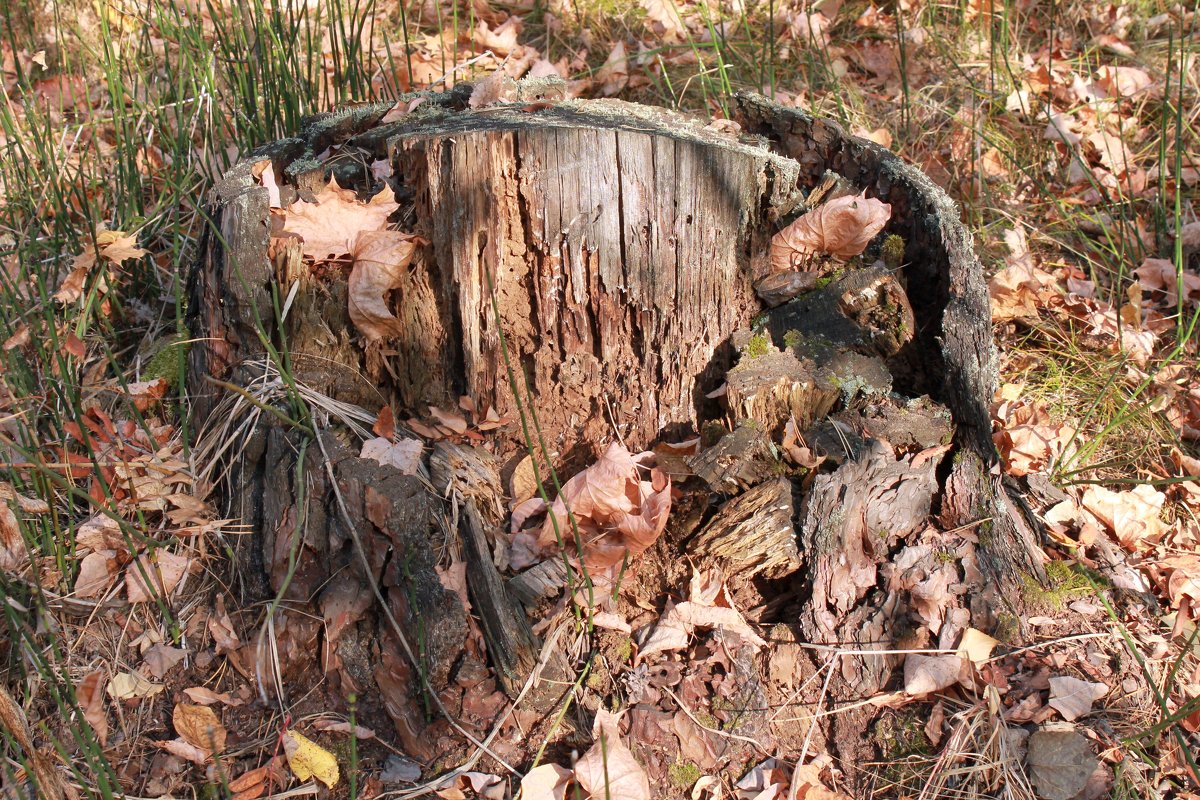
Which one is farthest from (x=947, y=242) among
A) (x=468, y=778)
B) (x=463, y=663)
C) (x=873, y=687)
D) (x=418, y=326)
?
(x=468, y=778)

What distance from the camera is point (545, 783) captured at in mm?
1789

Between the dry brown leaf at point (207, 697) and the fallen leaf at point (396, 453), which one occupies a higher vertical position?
the fallen leaf at point (396, 453)

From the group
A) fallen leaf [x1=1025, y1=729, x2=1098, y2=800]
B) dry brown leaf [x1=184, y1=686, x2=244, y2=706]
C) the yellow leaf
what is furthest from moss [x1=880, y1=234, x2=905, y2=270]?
dry brown leaf [x1=184, y1=686, x2=244, y2=706]

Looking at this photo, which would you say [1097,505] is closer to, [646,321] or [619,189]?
[646,321]

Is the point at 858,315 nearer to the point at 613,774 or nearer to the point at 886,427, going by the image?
the point at 886,427

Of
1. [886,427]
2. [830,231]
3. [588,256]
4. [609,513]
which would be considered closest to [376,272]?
[588,256]

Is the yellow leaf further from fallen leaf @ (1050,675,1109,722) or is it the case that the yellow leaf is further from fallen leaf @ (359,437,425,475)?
fallen leaf @ (1050,675,1109,722)

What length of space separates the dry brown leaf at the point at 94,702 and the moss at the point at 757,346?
164 centimetres

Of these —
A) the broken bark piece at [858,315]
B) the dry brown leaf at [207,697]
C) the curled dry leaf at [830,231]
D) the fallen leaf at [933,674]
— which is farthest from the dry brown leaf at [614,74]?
the dry brown leaf at [207,697]

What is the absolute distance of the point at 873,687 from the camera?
1958mm

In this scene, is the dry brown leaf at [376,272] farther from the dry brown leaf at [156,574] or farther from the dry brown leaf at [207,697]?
the dry brown leaf at [207,697]

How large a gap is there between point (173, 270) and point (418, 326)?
133 cm

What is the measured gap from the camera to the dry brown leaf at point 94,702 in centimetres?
187

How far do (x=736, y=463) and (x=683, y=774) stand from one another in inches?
26.7
